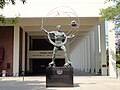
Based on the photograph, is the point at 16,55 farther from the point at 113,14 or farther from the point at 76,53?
the point at 76,53

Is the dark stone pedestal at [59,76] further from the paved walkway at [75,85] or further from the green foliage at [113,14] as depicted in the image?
the green foliage at [113,14]

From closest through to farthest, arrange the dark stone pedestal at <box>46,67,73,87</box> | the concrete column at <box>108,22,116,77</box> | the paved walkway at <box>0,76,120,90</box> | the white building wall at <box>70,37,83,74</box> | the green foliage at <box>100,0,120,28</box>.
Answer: the paved walkway at <box>0,76,120,90</box> → the dark stone pedestal at <box>46,67,73,87</box> → the green foliage at <box>100,0,120,28</box> → the concrete column at <box>108,22,116,77</box> → the white building wall at <box>70,37,83,74</box>

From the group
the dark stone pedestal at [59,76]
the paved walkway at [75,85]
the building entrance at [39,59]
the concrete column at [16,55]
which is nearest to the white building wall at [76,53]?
the building entrance at [39,59]

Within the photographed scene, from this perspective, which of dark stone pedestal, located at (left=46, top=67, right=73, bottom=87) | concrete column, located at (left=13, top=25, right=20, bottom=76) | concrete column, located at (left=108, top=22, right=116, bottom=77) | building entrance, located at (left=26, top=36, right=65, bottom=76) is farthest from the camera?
building entrance, located at (left=26, top=36, right=65, bottom=76)

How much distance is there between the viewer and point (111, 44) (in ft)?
93.6

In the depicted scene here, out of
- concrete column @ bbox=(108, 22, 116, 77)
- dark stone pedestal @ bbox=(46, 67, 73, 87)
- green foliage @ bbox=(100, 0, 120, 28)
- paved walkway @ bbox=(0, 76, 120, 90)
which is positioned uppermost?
green foliage @ bbox=(100, 0, 120, 28)

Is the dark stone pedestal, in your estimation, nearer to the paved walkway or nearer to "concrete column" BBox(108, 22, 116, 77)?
the paved walkway

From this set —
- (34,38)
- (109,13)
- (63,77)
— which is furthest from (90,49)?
(63,77)

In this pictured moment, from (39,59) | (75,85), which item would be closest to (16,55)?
(39,59)

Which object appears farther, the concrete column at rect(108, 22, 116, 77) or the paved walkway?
the concrete column at rect(108, 22, 116, 77)

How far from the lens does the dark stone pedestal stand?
50.0 feet

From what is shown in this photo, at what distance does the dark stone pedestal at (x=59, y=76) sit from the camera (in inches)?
600

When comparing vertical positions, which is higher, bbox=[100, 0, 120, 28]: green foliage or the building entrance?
bbox=[100, 0, 120, 28]: green foliage

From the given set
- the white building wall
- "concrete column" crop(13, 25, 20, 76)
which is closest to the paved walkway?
"concrete column" crop(13, 25, 20, 76)
